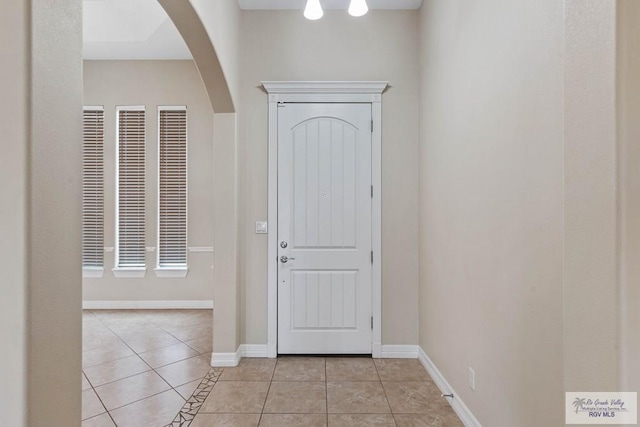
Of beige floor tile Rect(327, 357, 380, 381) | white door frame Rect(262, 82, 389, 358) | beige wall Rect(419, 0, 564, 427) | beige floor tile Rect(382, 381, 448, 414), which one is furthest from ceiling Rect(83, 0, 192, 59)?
beige floor tile Rect(382, 381, 448, 414)

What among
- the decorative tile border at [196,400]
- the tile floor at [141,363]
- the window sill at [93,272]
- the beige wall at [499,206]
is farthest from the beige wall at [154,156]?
the beige wall at [499,206]

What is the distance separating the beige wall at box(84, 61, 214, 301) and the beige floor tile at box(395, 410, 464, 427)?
123 inches

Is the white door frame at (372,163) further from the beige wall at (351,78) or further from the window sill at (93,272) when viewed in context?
the window sill at (93,272)

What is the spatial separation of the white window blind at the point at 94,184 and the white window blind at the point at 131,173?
9.0 inches

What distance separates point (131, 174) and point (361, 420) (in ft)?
13.5

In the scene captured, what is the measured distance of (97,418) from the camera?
213cm

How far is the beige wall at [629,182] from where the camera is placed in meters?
0.83

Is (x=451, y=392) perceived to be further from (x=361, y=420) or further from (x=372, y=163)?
(x=372, y=163)

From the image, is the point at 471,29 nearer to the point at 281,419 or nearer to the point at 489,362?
the point at 489,362

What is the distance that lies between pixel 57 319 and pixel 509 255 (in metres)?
1.78

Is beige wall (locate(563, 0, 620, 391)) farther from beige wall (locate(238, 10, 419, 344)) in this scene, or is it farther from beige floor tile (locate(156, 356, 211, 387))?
beige floor tile (locate(156, 356, 211, 387))

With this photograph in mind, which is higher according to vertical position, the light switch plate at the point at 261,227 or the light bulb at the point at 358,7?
the light bulb at the point at 358,7

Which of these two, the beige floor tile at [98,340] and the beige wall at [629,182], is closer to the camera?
the beige wall at [629,182]

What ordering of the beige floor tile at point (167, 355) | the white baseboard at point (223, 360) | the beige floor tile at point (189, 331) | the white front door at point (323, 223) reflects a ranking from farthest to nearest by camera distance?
the beige floor tile at point (189, 331) < the white front door at point (323, 223) < the beige floor tile at point (167, 355) < the white baseboard at point (223, 360)
